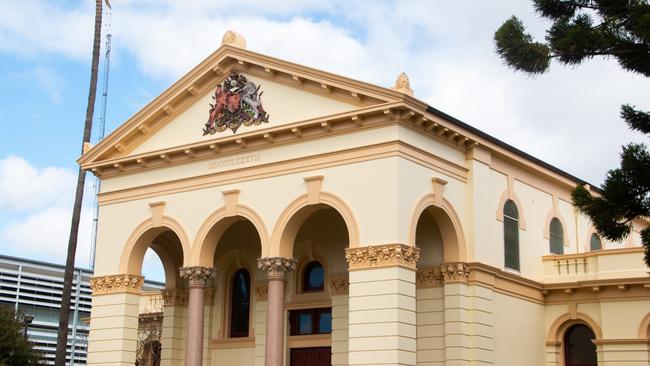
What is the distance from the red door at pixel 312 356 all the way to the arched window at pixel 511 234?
19.2 feet

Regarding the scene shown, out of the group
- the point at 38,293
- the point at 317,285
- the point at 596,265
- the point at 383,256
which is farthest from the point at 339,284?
the point at 38,293

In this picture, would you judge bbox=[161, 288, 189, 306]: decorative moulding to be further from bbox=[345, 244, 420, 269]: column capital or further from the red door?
bbox=[345, 244, 420, 269]: column capital

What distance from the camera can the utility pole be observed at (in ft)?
115

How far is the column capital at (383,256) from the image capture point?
24.7m

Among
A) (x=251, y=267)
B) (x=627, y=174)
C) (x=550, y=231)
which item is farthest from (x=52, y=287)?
(x=627, y=174)

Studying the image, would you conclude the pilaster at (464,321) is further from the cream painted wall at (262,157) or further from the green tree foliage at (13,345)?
the green tree foliage at (13,345)

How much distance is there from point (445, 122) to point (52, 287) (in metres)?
40.1

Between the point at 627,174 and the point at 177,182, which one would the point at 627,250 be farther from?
the point at 177,182

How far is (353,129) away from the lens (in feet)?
86.1

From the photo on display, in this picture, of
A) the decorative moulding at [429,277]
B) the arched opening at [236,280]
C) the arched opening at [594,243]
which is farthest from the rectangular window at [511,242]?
the arched opening at [236,280]

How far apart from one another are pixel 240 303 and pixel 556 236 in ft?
34.3

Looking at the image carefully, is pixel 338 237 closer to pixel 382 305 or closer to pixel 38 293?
pixel 382 305

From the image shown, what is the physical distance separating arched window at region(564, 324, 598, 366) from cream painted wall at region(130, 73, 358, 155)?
10369 millimetres

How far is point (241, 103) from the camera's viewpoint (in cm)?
2877
